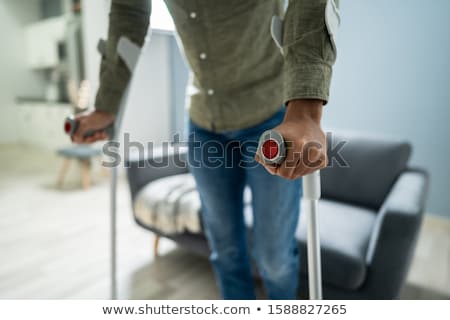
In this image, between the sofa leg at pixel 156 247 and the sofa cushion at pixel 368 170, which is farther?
the sofa leg at pixel 156 247

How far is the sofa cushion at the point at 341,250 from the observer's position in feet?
2.91

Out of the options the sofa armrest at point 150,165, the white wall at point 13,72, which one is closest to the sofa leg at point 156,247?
the sofa armrest at point 150,165

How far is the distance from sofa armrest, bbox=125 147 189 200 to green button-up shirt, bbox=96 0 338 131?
737 mm

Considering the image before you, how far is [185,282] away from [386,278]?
0.63m

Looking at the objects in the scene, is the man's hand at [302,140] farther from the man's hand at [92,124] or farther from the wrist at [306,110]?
the man's hand at [92,124]

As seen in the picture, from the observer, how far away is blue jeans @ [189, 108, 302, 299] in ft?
1.94

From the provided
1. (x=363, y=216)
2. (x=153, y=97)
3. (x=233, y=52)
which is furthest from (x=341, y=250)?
(x=153, y=97)

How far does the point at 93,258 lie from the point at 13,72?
223 cm

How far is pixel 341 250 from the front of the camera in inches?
35.6

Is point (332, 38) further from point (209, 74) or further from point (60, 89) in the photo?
point (60, 89)

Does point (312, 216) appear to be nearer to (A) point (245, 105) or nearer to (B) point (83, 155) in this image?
(A) point (245, 105)

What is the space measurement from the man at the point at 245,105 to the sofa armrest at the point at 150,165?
69 centimetres

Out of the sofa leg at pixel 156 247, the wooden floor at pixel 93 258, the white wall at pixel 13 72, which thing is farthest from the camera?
the white wall at pixel 13 72
